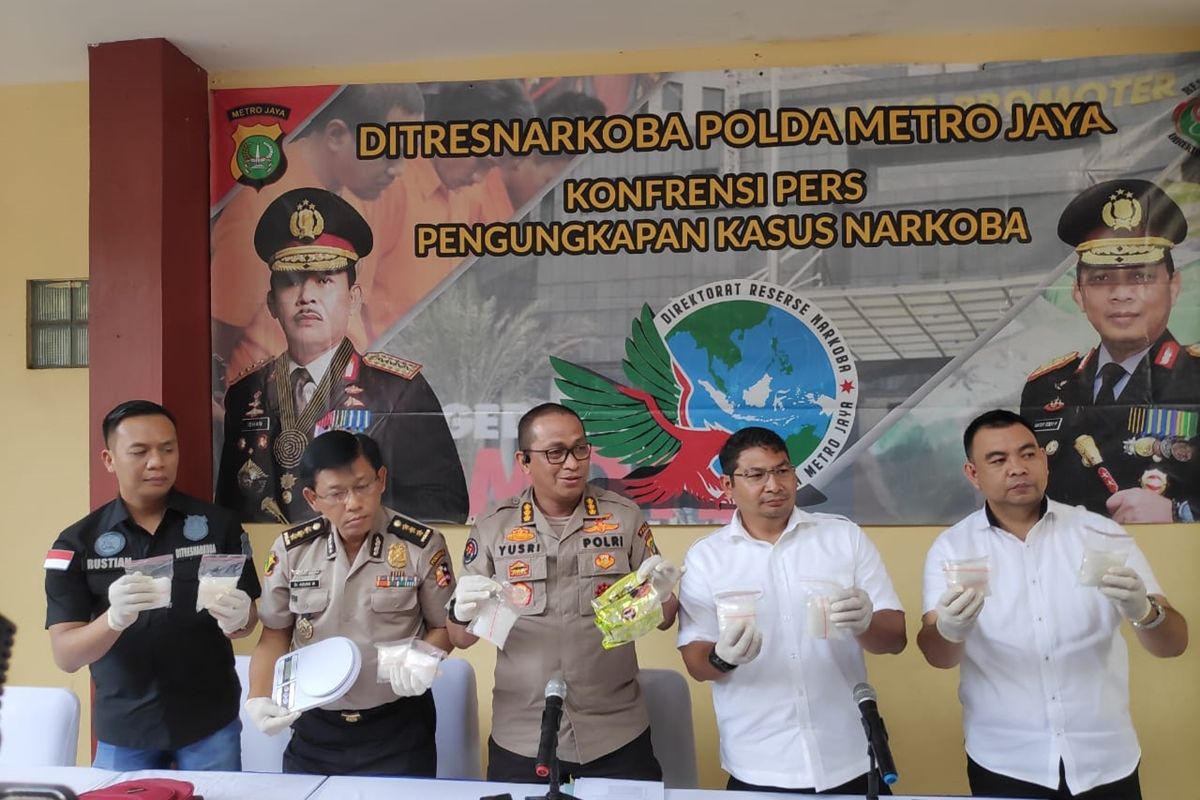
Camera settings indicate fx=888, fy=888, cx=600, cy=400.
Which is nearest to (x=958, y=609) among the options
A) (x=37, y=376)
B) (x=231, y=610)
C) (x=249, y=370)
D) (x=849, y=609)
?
(x=849, y=609)

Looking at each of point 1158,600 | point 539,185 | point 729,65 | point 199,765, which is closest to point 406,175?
point 539,185

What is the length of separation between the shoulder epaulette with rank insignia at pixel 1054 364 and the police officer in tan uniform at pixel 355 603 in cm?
228

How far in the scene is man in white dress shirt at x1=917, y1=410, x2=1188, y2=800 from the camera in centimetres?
219

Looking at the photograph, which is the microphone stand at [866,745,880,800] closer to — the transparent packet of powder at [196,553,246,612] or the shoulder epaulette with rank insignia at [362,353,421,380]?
the transparent packet of powder at [196,553,246,612]

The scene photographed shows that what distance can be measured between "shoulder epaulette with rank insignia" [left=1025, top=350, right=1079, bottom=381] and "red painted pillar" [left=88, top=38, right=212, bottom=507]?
3284mm

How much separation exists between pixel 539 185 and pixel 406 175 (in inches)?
21.8

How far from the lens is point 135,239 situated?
3.44m

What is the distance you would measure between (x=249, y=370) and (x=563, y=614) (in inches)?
78.0

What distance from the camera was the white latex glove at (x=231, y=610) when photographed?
228 centimetres

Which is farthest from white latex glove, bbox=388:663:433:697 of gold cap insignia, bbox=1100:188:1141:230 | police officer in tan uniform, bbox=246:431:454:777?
gold cap insignia, bbox=1100:188:1141:230

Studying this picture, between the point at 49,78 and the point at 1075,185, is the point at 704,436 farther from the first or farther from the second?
the point at 49,78

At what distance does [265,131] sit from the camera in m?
3.71

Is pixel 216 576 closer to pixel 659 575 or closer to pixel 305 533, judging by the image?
pixel 305 533

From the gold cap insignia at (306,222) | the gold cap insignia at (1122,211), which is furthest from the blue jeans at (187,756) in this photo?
the gold cap insignia at (1122,211)
